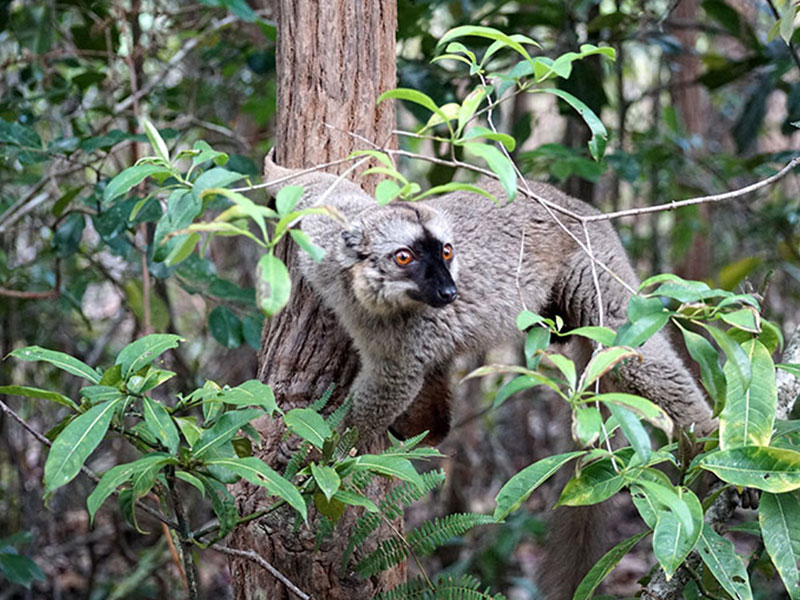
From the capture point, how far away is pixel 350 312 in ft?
12.3

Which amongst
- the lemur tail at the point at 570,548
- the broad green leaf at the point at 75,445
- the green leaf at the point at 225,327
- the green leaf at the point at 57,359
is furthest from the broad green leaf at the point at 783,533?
the green leaf at the point at 225,327

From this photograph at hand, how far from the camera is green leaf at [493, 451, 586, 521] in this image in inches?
97.2

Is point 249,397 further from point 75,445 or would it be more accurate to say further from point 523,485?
point 523,485

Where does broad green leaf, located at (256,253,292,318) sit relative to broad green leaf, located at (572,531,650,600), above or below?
above

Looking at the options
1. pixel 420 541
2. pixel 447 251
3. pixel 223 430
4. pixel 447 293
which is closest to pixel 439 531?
pixel 420 541

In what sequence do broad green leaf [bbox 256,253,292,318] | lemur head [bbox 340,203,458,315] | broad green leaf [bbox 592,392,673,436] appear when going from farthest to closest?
lemur head [bbox 340,203,458,315], broad green leaf [bbox 592,392,673,436], broad green leaf [bbox 256,253,292,318]

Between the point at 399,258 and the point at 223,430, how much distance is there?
130 centimetres

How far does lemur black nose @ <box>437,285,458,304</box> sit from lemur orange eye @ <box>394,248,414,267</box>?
0.23 meters

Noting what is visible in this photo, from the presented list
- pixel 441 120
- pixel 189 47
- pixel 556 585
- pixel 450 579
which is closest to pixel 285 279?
pixel 441 120

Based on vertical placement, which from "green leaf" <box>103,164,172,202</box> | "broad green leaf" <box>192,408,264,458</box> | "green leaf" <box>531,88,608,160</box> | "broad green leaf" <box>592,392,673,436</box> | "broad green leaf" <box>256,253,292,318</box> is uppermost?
"green leaf" <box>531,88,608,160</box>

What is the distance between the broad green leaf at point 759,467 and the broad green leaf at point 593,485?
0.27 m

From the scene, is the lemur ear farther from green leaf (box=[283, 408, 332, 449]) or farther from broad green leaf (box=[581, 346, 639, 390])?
broad green leaf (box=[581, 346, 639, 390])

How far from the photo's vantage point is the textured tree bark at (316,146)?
3537 mm

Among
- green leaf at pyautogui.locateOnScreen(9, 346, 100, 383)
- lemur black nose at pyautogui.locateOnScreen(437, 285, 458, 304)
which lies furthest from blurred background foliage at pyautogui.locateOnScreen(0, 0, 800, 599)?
green leaf at pyautogui.locateOnScreen(9, 346, 100, 383)
